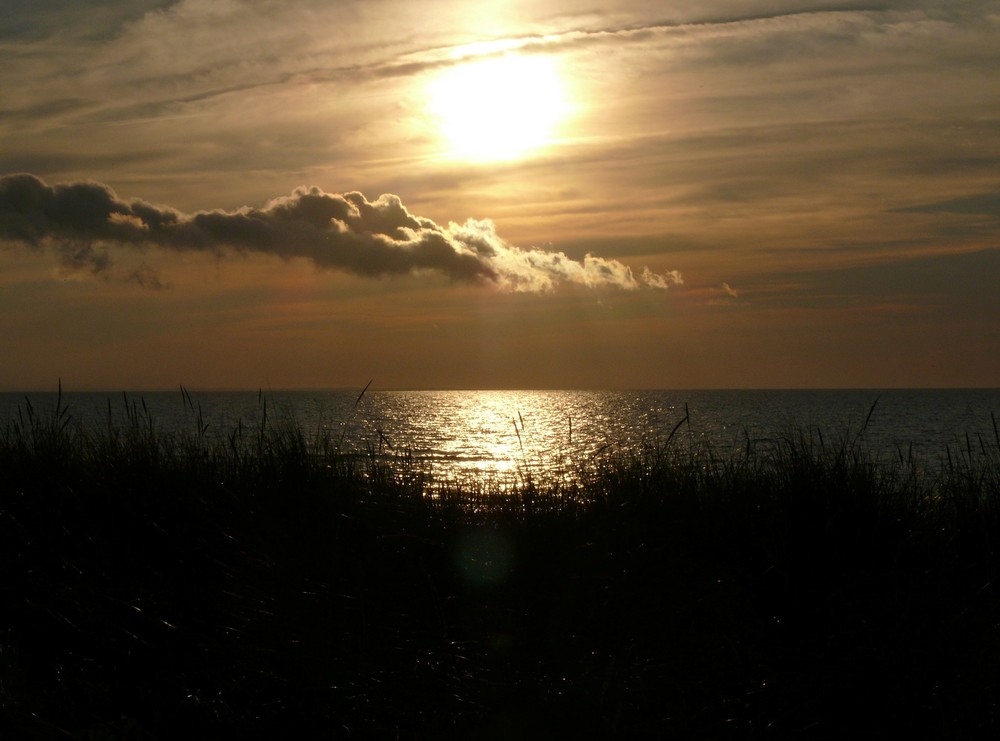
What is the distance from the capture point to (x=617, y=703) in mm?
4508

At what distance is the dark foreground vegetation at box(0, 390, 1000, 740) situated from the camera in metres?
4.52

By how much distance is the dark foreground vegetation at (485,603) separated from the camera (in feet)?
14.8

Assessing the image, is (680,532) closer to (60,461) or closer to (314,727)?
(314,727)

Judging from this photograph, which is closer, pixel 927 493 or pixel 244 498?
pixel 244 498

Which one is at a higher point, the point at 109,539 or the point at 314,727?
the point at 109,539

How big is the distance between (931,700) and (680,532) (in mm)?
2340

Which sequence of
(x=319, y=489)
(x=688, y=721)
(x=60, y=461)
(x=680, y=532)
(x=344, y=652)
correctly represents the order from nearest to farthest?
1. (x=688, y=721)
2. (x=344, y=652)
3. (x=680, y=532)
4. (x=319, y=489)
5. (x=60, y=461)

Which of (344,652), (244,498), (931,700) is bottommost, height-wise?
(931,700)

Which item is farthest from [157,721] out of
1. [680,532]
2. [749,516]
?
[749,516]

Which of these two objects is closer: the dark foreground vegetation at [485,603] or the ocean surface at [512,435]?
the dark foreground vegetation at [485,603]

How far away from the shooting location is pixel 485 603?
570 centimetres

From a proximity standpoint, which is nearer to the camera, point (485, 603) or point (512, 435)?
point (485, 603)

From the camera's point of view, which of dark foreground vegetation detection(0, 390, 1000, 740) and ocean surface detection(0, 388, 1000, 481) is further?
ocean surface detection(0, 388, 1000, 481)

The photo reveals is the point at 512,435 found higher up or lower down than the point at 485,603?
lower down
